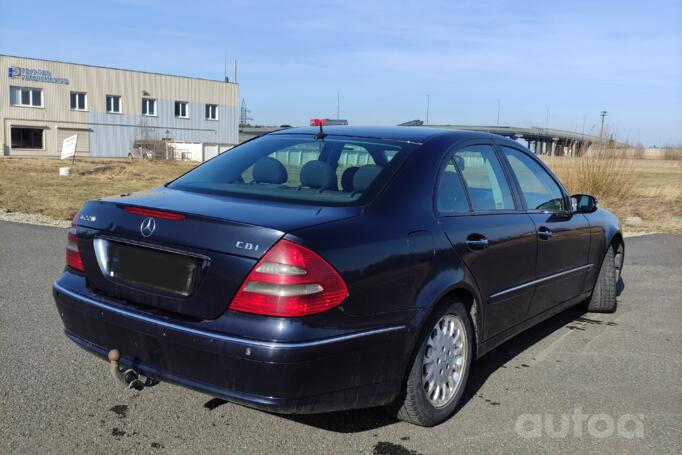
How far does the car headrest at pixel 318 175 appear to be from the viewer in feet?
11.4

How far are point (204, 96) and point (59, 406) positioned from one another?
58001 millimetres

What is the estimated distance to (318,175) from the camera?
3.57m

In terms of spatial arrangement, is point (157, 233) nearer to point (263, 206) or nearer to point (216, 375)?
point (263, 206)

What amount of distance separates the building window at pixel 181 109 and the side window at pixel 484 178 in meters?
56.0

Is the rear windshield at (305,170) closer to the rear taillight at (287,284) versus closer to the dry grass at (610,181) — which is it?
the rear taillight at (287,284)

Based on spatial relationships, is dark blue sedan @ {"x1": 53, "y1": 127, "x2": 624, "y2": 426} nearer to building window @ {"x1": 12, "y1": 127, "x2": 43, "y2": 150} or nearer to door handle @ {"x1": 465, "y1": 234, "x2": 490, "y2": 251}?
door handle @ {"x1": 465, "y1": 234, "x2": 490, "y2": 251}

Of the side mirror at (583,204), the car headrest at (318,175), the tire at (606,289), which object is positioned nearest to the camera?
the car headrest at (318,175)

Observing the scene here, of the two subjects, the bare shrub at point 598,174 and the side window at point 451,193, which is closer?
the side window at point 451,193

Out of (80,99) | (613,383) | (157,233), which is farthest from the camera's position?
(80,99)

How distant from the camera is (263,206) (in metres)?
3.04

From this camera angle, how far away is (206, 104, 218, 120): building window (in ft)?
195

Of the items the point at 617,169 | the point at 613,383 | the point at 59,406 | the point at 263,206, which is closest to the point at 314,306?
the point at 263,206
